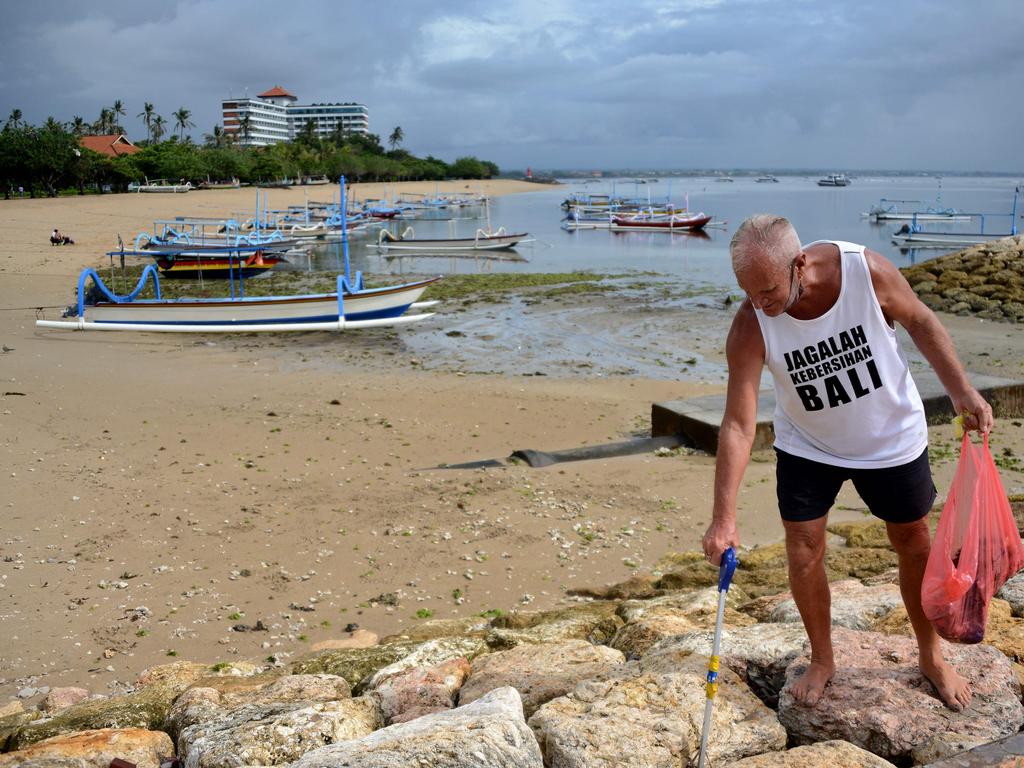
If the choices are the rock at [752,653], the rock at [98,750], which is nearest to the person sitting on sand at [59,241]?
the rock at [98,750]

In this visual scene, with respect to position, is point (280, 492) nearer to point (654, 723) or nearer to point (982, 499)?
point (654, 723)

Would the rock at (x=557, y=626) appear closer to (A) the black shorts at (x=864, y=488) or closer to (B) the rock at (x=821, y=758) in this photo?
(B) the rock at (x=821, y=758)

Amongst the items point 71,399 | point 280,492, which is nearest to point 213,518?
point 280,492

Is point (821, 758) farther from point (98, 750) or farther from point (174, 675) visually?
point (174, 675)

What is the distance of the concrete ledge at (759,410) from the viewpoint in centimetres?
920

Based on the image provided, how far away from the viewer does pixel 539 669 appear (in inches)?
154

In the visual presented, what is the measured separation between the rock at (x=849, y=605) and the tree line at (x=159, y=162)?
6666 centimetres

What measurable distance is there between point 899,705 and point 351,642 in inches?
130

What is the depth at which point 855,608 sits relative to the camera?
4234mm

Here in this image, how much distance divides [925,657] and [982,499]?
0.57 m

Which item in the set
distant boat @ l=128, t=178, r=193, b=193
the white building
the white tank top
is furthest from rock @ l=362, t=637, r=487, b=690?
the white building

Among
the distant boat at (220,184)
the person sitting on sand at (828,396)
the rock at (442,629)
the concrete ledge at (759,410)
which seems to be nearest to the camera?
the person sitting on sand at (828,396)

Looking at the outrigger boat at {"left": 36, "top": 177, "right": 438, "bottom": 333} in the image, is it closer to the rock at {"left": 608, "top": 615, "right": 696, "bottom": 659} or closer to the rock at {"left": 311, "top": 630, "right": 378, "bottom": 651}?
the rock at {"left": 311, "top": 630, "right": 378, "bottom": 651}

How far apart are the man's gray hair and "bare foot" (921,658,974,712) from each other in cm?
149
